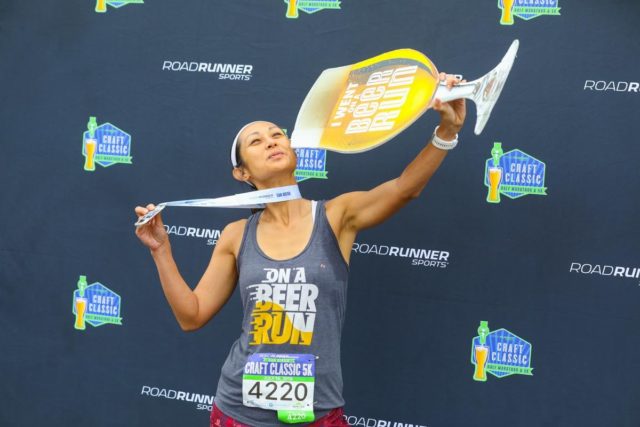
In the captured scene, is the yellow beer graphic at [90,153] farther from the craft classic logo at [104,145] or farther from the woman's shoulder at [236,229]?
the woman's shoulder at [236,229]

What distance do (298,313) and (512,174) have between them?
1.06m

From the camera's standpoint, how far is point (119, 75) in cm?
350

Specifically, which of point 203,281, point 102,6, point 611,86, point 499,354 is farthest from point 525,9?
point 102,6

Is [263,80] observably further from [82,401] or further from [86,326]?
[82,401]

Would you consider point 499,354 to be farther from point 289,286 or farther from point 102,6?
point 102,6

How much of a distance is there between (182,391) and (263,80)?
1.29 meters

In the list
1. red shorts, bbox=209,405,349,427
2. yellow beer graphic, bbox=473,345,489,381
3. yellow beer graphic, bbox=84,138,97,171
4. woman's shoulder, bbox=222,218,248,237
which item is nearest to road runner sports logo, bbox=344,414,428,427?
yellow beer graphic, bbox=473,345,489,381

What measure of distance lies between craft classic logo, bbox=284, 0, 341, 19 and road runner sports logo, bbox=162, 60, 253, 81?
0.86 feet

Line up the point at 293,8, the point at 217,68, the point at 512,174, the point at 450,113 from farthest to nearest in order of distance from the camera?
the point at 217,68
the point at 293,8
the point at 512,174
the point at 450,113

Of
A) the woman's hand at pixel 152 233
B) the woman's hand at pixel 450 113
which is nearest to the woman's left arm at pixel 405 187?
the woman's hand at pixel 450 113

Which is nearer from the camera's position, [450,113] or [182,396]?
[450,113]

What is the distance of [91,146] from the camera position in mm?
3555

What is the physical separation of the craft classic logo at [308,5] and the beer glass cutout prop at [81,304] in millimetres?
1387

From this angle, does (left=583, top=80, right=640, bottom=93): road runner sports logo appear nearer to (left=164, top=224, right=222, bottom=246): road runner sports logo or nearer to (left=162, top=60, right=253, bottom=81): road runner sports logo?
(left=162, top=60, right=253, bottom=81): road runner sports logo
